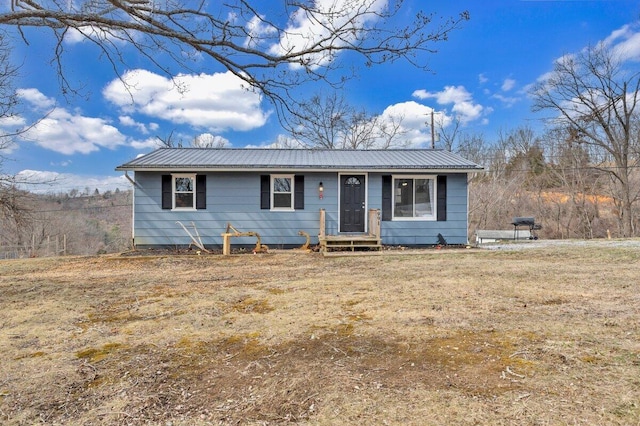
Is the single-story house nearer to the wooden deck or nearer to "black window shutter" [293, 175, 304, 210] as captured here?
"black window shutter" [293, 175, 304, 210]

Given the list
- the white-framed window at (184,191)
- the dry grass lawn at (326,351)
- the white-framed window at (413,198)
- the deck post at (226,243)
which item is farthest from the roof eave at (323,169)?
the dry grass lawn at (326,351)

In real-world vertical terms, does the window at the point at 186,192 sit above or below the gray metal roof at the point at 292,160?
below

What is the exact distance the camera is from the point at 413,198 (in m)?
10.5

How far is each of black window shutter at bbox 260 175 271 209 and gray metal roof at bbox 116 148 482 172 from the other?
1.54ft

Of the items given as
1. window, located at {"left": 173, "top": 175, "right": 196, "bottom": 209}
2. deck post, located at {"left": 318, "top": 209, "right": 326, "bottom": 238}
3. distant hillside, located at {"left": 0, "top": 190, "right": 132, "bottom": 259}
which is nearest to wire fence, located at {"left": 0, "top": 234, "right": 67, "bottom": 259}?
distant hillside, located at {"left": 0, "top": 190, "right": 132, "bottom": 259}

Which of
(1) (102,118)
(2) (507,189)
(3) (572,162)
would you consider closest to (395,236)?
(1) (102,118)

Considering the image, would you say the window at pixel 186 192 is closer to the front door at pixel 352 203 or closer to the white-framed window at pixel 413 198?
the front door at pixel 352 203

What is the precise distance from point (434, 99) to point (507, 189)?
26.0 ft

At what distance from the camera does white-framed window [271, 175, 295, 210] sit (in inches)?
409

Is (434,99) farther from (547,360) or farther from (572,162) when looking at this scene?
(547,360)

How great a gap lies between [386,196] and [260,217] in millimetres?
3909

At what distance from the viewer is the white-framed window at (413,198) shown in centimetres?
1051

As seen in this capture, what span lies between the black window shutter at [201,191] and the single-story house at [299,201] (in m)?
0.03

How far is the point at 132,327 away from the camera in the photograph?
3.43 metres
